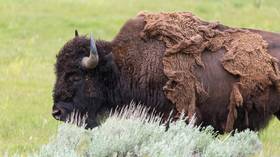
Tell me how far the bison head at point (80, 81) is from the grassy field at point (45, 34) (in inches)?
28.0

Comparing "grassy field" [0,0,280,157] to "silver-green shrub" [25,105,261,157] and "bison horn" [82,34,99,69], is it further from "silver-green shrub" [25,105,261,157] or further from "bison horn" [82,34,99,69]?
"silver-green shrub" [25,105,261,157]

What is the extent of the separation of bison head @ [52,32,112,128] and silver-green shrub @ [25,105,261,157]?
5.34ft

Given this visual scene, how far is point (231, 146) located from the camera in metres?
8.09

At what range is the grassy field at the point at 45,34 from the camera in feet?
38.2

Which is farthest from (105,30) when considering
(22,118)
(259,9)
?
(22,118)

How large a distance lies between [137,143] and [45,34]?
1268 centimetres

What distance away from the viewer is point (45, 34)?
20.2m

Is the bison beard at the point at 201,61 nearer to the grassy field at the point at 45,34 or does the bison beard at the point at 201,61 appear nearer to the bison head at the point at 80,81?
the bison head at the point at 80,81

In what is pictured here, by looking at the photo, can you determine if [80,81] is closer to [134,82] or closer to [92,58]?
[92,58]

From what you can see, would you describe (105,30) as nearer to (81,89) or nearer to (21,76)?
(21,76)

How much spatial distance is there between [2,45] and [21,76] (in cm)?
332

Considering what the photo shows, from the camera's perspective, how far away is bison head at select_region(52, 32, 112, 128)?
9945mm

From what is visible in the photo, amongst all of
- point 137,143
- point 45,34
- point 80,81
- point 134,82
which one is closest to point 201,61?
point 134,82

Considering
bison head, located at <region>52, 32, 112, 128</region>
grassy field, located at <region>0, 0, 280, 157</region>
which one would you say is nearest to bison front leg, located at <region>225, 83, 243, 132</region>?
grassy field, located at <region>0, 0, 280, 157</region>
